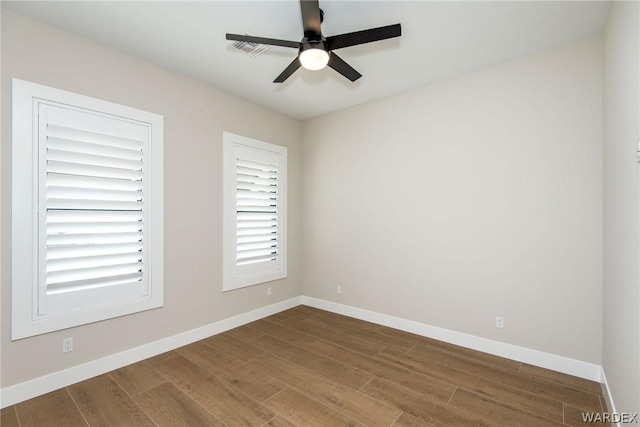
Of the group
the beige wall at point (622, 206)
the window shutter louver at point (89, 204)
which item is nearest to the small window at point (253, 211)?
the window shutter louver at point (89, 204)

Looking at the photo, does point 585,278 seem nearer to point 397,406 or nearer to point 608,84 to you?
point 608,84

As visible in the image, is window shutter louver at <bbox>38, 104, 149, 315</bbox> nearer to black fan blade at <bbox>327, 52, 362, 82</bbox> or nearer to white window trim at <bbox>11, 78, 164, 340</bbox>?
white window trim at <bbox>11, 78, 164, 340</bbox>

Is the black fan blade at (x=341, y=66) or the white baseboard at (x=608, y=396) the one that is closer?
the white baseboard at (x=608, y=396)

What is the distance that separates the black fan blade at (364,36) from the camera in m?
1.94

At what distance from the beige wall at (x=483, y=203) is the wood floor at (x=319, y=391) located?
1.68 feet

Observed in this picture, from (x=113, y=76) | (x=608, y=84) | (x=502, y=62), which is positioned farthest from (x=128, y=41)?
(x=608, y=84)

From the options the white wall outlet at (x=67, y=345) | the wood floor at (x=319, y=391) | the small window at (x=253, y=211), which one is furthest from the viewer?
the small window at (x=253, y=211)

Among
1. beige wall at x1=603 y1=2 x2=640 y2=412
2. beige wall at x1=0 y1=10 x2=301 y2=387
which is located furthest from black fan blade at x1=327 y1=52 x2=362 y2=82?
beige wall at x1=0 y1=10 x2=301 y2=387

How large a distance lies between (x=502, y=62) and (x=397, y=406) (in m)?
3.30

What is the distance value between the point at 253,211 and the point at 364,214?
153cm

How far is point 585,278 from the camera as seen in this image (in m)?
2.52

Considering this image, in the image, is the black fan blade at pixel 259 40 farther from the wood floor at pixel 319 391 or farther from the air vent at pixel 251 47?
the wood floor at pixel 319 391

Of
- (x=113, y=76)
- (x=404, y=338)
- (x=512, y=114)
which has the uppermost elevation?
(x=113, y=76)

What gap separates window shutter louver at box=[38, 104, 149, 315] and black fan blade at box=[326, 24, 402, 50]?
6.87ft
